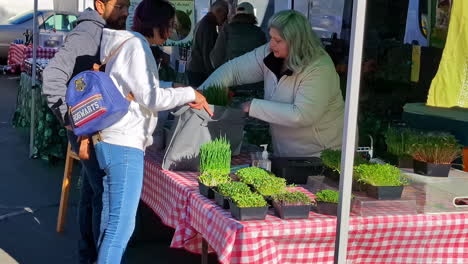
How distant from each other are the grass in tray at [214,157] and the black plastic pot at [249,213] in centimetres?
50

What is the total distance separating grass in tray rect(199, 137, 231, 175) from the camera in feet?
10.4

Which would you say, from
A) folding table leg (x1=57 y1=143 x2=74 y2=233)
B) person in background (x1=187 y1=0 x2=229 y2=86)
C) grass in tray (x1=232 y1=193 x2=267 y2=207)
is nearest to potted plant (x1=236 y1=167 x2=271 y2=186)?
grass in tray (x1=232 y1=193 x2=267 y2=207)

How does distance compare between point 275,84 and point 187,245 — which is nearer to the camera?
point 187,245

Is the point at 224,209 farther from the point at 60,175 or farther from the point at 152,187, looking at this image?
the point at 60,175

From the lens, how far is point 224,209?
280 cm

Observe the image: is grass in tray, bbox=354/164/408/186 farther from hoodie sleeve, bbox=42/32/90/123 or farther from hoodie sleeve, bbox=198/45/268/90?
hoodie sleeve, bbox=42/32/90/123

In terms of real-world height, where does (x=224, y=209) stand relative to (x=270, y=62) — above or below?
below

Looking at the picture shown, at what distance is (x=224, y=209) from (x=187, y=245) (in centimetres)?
53

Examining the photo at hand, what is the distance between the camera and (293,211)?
2.69 metres

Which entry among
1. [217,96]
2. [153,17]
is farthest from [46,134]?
[153,17]

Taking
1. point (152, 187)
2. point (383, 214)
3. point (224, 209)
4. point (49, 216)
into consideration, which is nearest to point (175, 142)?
point (152, 187)

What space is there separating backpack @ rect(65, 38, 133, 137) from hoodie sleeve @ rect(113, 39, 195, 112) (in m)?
0.06

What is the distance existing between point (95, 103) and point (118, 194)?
1.43 ft

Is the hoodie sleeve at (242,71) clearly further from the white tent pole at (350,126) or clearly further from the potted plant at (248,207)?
the white tent pole at (350,126)
